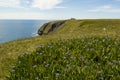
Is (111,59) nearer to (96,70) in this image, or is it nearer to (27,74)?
(96,70)

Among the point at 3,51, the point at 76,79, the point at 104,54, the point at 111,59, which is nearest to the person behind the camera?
the point at 76,79

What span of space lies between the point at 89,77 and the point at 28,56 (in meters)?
4.61

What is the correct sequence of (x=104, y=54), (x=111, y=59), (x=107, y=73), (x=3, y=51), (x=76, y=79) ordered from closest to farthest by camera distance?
1. (x=76, y=79)
2. (x=107, y=73)
3. (x=111, y=59)
4. (x=104, y=54)
5. (x=3, y=51)

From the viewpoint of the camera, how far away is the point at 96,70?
10.2 meters

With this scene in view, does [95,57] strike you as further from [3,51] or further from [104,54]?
[3,51]

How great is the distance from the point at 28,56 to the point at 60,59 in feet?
6.03

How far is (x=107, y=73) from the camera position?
33.0ft

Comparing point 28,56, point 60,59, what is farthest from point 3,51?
point 60,59

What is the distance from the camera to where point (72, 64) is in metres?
11.3

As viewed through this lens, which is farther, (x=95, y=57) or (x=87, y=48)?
(x=87, y=48)

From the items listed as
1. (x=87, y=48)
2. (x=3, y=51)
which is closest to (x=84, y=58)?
(x=87, y=48)

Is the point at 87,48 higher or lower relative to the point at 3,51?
higher

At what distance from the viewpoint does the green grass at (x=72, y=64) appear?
988 cm

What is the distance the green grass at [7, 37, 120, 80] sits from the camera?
9.88 metres
